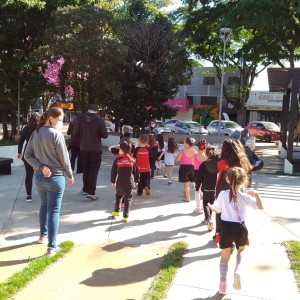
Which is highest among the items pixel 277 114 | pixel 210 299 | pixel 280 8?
pixel 280 8

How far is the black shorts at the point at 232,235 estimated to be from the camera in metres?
3.71

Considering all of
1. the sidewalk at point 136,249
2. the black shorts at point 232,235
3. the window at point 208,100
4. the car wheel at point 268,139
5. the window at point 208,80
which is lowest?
the sidewalk at point 136,249

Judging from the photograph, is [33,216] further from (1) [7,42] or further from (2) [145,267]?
(1) [7,42]

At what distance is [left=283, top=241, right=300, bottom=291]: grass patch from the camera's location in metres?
4.23

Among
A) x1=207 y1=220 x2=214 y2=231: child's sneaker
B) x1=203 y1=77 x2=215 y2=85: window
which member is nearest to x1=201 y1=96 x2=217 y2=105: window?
x1=203 y1=77 x2=215 y2=85: window

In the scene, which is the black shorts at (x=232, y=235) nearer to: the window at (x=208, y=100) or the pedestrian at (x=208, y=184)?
the pedestrian at (x=208, y=184)

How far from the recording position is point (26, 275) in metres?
3.92

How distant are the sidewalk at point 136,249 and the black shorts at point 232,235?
1.60ft

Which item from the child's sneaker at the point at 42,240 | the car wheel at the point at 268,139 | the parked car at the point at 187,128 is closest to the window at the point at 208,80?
the parked car at the point at 187,128

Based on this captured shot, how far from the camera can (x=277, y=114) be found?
1576 inches

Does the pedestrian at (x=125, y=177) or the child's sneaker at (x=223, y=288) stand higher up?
the pedestrian at (x=125, y=177)

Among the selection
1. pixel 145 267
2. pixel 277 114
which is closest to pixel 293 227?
Answer: pixel 145 267

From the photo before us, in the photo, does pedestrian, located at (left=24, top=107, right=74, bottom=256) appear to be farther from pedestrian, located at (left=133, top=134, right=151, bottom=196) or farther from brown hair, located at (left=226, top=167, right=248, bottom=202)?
pedestrian, located at (left=133, top=134, right=151, bottom=196)

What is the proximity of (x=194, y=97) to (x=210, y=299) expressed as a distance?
4710 centimetres
